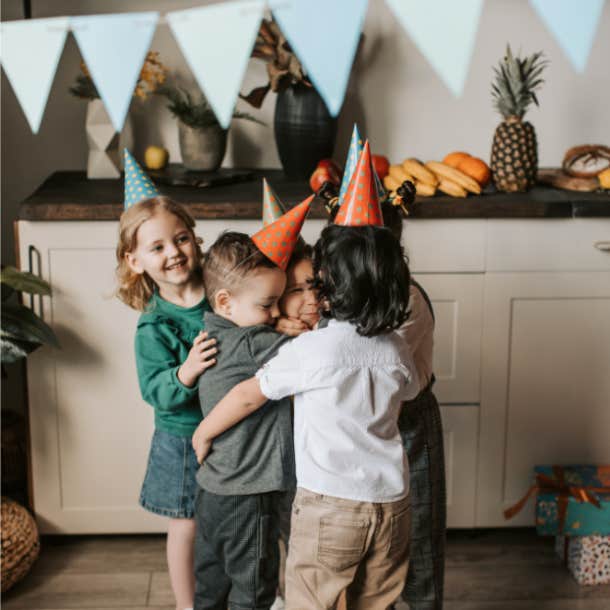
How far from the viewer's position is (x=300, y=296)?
183 cm

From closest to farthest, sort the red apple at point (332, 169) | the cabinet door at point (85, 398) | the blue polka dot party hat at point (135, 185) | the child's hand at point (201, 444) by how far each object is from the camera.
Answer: the child's hand at point (201, 444) < the blue polka dot party hat at point (135, 185) < the cabinet door at point (85, 398) < the red apple at point (332, 169)

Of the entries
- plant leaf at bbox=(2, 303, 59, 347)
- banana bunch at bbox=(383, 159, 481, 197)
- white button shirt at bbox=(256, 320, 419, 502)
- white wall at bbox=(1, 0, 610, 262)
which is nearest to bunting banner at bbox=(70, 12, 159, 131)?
white button shirt at bbox=(256, 320, 419, 502)

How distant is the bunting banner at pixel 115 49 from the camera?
5.77 ft

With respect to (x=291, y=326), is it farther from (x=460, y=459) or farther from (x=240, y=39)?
(x=460, y=459)

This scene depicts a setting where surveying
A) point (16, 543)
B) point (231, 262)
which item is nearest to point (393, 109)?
point (231, 262)

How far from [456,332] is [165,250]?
0.93 m

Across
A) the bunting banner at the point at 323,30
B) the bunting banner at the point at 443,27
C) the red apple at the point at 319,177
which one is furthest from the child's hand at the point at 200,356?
the red apple at the point at 319,177

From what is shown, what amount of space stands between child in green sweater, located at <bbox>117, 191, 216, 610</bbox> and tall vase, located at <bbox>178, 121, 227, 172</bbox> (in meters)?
0.85

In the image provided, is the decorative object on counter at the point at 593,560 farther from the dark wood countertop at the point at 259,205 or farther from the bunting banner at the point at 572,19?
the bunting banner at the point at 572,19

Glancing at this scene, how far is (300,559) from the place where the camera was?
1672 millimetres

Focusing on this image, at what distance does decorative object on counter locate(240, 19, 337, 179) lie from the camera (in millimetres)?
2711

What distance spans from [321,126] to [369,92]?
294 millimetres

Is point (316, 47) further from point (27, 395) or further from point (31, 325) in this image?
point (27, 395)

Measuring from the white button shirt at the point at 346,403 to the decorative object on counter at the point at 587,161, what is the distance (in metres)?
1.29
